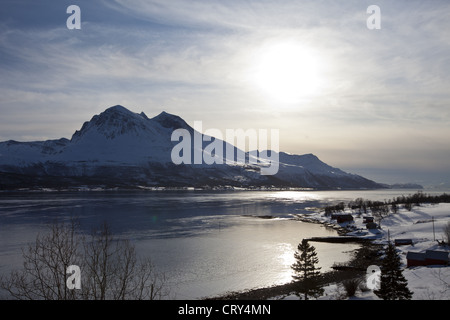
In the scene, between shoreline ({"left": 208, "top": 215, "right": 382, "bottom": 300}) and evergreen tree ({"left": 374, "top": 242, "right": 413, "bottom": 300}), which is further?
shoreline ({"left": 208, "top": 215, "right": 382, "bottom": 300})

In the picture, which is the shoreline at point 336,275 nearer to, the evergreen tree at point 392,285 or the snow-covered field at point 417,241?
the snow-covered field at point 417,241

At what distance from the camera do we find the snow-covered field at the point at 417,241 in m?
30.5

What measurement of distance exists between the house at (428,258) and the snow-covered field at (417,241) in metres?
1.41

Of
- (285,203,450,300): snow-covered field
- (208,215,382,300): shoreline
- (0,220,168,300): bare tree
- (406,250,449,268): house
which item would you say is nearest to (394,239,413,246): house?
(285,203,450,300): snow-covered field

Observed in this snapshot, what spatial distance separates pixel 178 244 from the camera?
5744 centimetres

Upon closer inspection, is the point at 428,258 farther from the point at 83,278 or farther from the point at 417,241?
the point at 83,278

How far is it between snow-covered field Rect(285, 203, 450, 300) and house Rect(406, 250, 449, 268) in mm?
1409

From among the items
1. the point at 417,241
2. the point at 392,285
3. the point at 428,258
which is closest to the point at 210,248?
the point at 428,258

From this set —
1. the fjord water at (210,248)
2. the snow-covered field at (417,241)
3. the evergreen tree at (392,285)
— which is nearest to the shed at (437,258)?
the snow-covered field at (417,241)

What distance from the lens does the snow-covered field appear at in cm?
3047

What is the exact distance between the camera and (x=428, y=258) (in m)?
41.7

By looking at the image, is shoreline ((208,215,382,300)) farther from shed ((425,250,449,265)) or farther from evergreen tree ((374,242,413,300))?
evergreen tree ((374,242,413,300))
